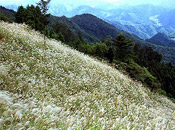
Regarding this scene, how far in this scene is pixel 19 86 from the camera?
5.23 m

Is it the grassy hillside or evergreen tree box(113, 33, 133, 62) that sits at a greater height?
evergreen tree box(113, 33, 133, 62)

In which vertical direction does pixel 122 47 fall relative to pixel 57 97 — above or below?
above

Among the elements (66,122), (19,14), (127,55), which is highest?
(19,14)

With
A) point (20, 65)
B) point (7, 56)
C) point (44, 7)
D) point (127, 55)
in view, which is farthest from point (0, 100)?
point (127, 55)

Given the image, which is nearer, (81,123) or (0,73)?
(81,123)

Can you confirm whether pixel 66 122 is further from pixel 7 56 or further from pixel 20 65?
pixel 7 56

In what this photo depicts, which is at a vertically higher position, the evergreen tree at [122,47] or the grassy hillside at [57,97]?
the evergreen tree at [122,47]

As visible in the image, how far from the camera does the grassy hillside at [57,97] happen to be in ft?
10.8

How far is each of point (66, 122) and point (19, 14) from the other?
39.9 meters

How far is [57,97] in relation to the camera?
5.98 metres

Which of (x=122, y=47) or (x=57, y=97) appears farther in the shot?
(x=122, y=47)

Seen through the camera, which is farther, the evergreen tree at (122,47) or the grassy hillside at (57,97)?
the evergreen tree at (122,47)

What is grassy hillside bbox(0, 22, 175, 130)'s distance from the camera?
10.8ft

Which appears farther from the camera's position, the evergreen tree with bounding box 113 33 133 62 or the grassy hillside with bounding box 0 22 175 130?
the evergreen tree with bounding box 113 33 133 62
